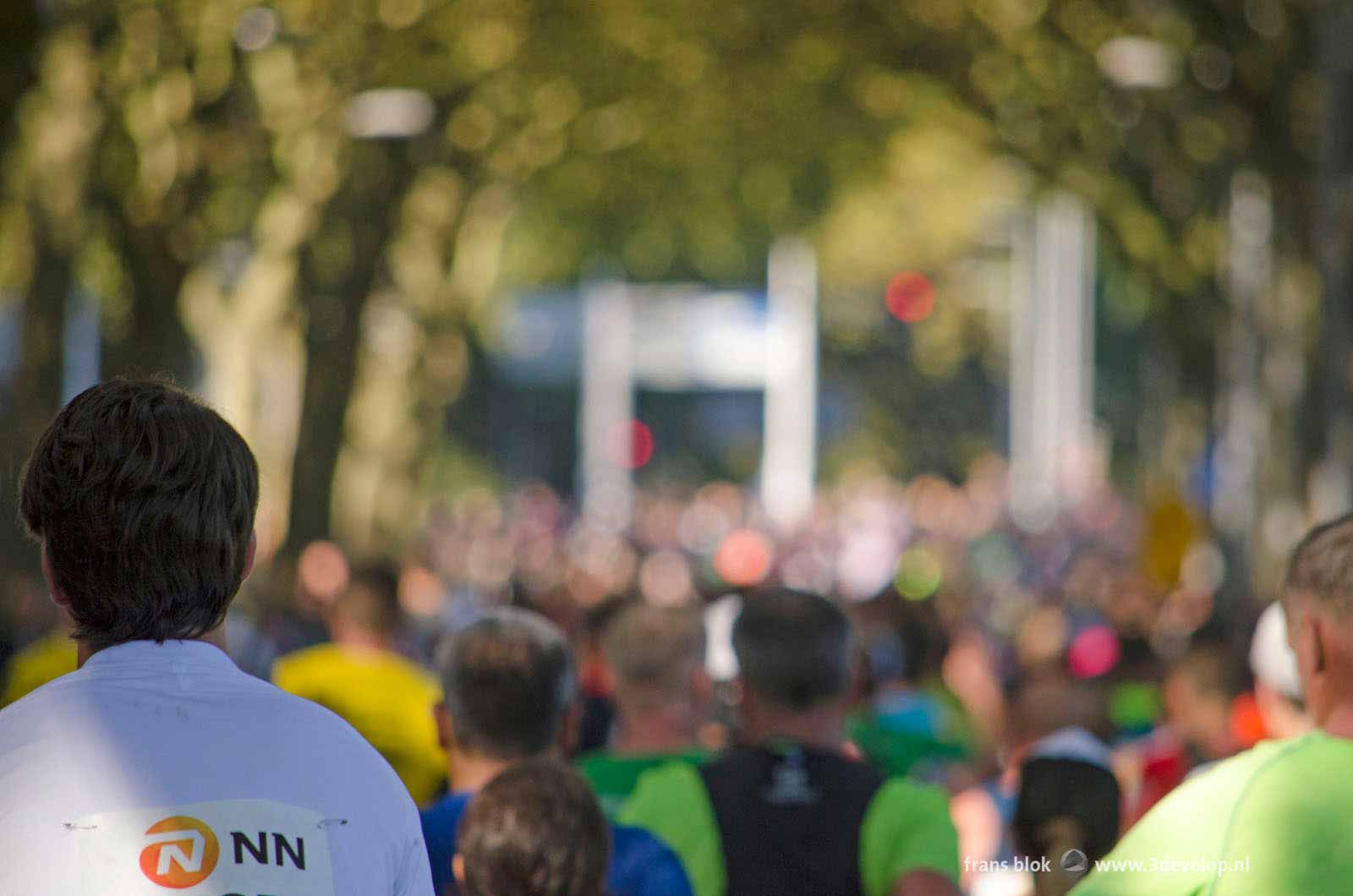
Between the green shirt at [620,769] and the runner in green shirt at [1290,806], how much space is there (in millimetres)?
2388

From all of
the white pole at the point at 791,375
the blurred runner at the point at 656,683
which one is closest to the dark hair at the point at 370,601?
the blurred runner at the point at 656,683

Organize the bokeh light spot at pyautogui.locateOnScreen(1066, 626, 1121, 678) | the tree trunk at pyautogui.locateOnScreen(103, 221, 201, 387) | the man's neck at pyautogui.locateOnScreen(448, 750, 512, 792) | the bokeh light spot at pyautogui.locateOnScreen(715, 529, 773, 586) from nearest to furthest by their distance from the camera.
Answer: the man's neck at pyautogui.locateOnScreen(448, 750, 512, 792)
the bokeh light spot at pyautogui.locateOnScreen(1066, 626, 1121, 678)
the tree trunk at pyautogui.locateOnScreen(103, 221, 201, 387)
the bokeh light spot at pyautogui.locateOnScreen(715, 529, 773, 586)

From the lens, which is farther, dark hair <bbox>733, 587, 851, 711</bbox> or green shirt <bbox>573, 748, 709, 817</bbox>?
green shirt <bbox>573, 748, 709, 817</bbox>

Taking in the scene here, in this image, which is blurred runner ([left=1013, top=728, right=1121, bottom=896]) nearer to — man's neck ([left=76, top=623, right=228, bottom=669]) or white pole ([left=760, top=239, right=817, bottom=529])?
man's neck ([left=76, top=623, right=228, bottom=669])

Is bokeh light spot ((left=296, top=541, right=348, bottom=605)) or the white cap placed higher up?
the white cap

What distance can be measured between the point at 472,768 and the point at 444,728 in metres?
0.17

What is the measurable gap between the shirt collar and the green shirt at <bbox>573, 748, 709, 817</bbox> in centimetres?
291

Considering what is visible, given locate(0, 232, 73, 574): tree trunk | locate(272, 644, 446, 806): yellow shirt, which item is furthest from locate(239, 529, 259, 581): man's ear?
locate(0, 232, 73, 574): tree trunk

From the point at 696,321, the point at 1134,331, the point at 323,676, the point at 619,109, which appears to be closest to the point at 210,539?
the point at 323,676

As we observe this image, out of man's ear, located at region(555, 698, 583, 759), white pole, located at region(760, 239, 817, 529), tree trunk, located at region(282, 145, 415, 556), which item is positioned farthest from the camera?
white pole, located at region(760, 239, 817, 529)

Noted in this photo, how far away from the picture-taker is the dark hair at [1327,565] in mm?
3158

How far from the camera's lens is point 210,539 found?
2.52 m

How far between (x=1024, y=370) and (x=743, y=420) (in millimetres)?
22134

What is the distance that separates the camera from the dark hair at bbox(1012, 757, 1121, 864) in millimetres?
4723
